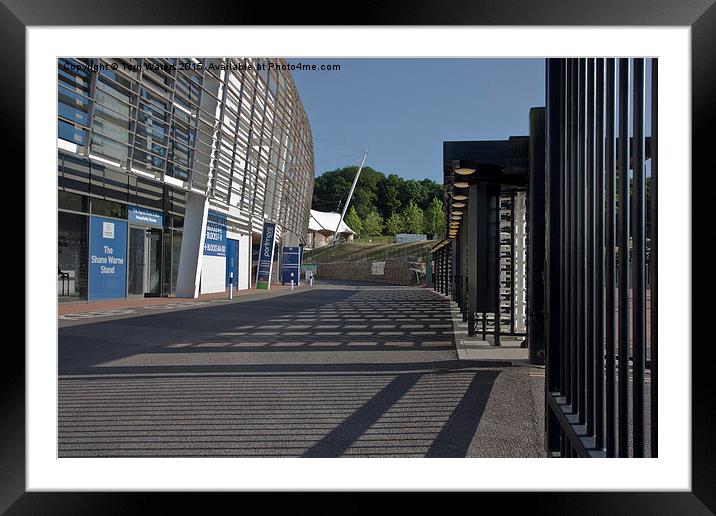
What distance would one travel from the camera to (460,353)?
7566 millimetres

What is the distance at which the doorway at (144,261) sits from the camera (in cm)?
1753

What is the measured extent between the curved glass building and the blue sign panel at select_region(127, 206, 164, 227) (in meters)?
0.04

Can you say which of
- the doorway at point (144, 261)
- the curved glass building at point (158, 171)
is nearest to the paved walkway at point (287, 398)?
the curved glass building at point (158, 171)

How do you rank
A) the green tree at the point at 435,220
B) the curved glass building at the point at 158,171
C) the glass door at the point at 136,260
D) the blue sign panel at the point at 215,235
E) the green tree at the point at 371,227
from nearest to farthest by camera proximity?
the curved glass building at the point at 158,171 → the glass door at the point at 136,260 → the blue sign panel at the point at 215,235 → the green tree at the point at 435,220 → the green tree at the point at 371,227

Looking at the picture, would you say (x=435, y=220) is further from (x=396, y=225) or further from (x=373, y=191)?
(x=373, y=191)

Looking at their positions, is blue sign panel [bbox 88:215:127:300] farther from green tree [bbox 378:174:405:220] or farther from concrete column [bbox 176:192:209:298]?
green tree [bbox 378:174:405:220]

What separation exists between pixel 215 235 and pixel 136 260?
194 inches

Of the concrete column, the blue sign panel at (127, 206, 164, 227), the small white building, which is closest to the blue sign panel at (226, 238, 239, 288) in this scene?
the concrete column

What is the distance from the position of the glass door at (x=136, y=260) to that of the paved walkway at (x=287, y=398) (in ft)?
27.6
